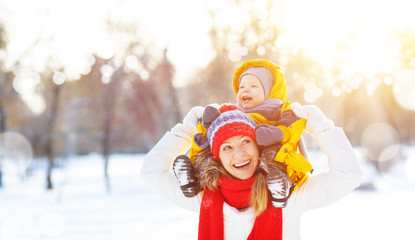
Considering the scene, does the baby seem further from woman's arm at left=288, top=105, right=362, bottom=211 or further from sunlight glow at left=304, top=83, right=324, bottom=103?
sunlight glow at left=304, top=83, right=324, bottom=103

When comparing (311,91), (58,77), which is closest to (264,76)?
(311,91)

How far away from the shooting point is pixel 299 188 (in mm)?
2006

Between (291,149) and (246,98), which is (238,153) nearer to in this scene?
(291,149)

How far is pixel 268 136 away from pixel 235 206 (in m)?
0.47

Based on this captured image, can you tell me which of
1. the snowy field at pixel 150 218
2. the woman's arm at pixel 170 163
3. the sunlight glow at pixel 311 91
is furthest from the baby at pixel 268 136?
the sunlight glow at pixel 311 91

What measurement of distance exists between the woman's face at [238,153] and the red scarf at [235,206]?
0.15 feet

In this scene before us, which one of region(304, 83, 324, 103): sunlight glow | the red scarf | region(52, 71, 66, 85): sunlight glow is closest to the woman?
the red scarf

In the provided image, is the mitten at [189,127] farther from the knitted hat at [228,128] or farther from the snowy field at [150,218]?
the snowy field at [150,218]

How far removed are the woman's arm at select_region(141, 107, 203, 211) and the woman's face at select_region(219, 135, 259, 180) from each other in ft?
1.03

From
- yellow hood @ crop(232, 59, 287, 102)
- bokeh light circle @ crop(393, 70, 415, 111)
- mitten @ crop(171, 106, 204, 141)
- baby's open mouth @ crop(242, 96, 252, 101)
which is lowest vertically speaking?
mitten @ crop(171, 106, 204, 141)

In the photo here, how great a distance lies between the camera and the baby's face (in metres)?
2.17

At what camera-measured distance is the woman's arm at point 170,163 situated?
2.14 metres

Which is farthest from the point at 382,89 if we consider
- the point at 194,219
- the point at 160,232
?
the point at 160,232

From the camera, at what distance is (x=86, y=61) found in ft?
40.3
